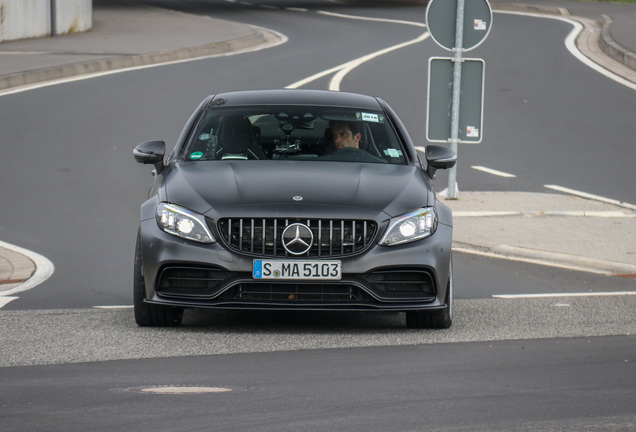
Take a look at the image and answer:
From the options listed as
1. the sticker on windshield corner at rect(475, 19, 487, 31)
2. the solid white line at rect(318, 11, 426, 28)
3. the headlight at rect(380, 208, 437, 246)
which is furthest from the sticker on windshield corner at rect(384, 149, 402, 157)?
the solid white line at rect(318, 11, 426, 28)

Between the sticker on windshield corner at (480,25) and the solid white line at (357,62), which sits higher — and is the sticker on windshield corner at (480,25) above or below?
above

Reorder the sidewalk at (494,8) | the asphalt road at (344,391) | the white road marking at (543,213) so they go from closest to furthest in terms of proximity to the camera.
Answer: the asphalt road at (344,391) → the sidewalk at (494,8) → the white road marking at (543,213)

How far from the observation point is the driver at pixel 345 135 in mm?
9070

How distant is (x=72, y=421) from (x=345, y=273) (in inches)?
94.5

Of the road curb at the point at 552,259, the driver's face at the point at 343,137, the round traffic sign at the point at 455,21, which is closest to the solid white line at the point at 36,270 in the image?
the driver's face at the point at 343,137

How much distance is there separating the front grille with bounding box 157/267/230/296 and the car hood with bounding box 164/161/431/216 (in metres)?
0.36

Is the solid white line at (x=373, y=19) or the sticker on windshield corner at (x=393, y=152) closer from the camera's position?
the sticker on windshield corner at (x=393, y=152)

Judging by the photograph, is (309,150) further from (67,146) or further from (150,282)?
(67,146)

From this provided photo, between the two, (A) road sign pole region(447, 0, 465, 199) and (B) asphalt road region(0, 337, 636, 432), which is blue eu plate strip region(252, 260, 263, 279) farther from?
(A) road sign pole region(447, 0, 465, 199)

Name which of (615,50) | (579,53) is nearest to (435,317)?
(615,50)

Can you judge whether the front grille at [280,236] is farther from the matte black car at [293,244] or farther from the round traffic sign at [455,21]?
the round traffic sign at [455,21]

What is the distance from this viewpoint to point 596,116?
2097 centimetres

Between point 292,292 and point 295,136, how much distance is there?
1685 millimetres

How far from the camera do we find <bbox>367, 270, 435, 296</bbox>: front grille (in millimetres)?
7797
